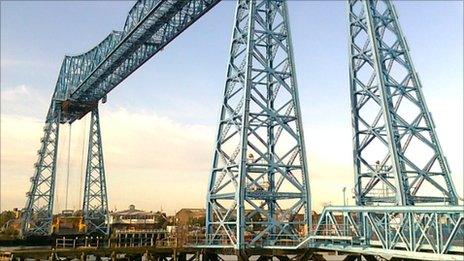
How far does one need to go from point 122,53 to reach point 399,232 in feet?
98.2

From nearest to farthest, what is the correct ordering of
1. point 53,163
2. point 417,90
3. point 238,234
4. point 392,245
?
point 392,245
point 238,234
point 417,90
point 53,163

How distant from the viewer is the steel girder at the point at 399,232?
1758cm

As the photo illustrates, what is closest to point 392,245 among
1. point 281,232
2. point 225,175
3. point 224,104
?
point 281,232

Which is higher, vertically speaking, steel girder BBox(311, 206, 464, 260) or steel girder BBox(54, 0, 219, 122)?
steel girder BBox(54, 0, 219, 122)

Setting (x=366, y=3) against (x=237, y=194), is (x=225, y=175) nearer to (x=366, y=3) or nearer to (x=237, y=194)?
(x=237, y=194)

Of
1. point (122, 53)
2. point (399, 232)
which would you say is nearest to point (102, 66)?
point (122, 53)

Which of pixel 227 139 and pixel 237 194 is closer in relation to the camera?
pixel 237 194

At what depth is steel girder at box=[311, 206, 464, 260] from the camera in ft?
57.7

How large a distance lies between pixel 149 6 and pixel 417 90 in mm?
20448

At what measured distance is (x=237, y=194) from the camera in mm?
25750

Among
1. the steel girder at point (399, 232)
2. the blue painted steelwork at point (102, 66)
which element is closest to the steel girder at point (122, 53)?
the blue painted steelwork at point (102, 66)

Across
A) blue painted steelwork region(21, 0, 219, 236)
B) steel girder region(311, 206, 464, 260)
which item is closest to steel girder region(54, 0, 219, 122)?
blue painted steelwork region(21, 0, 219, 236)

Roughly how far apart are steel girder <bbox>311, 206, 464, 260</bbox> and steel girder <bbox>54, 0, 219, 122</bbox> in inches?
690

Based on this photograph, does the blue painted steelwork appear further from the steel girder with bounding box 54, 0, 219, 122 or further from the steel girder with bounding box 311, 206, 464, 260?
the steel girder with bounding box 311, 206, 464, 260
